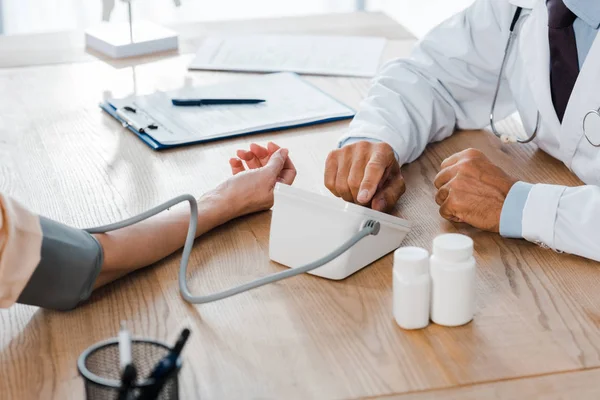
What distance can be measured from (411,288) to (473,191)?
341 millimetres

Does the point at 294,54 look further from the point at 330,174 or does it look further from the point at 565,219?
the point at 565,219

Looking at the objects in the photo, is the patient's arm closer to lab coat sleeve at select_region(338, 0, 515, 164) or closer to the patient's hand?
the patient's hand

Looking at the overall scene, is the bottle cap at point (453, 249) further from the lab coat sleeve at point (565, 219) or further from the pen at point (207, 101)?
the pen at point (207, 101)

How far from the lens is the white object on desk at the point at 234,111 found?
1618mm

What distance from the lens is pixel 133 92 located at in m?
1.82

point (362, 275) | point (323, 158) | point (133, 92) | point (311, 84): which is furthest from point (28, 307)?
point (311, 84)

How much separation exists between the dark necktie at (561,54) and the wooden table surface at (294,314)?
0.41 ft

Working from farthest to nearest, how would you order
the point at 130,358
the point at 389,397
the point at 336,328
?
the point at 336,328 < the point at 389,397 < the point at 130,358

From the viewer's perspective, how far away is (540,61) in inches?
58.6

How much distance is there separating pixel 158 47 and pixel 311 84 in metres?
0.44

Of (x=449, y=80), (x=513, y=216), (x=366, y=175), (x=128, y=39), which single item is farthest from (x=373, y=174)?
(x=128, y=39)

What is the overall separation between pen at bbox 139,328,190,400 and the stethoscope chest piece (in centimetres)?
86

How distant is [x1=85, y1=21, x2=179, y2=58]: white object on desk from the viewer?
2.04 metres

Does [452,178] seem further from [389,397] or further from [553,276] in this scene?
[389,397]
